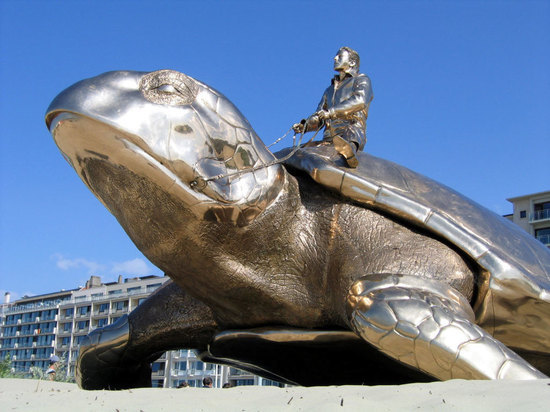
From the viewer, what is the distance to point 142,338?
5.37m

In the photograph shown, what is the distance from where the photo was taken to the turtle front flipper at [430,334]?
11.0 feet

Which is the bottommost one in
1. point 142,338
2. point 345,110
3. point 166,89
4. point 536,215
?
point 142,338

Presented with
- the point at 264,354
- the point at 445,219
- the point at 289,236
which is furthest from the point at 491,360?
the point at 264,354

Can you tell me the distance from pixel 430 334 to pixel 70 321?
88191 mm

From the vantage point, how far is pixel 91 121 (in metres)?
3.59

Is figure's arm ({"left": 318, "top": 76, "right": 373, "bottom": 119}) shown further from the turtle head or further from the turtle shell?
the turtle head

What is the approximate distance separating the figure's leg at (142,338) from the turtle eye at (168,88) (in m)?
1.96

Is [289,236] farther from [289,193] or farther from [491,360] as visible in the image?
[491,360]

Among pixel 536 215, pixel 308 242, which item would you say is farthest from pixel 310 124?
pixel 536 215

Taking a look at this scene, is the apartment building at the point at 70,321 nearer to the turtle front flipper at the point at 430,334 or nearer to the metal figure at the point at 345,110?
the metal figure at the point at 345,110

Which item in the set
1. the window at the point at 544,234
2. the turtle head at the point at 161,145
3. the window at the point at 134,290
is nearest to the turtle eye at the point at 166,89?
the turtle head at the point at 161,145

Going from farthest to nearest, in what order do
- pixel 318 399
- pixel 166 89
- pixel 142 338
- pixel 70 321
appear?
pixel 70 321, pixel 142 338, pixel 166 89, pixel 318 399

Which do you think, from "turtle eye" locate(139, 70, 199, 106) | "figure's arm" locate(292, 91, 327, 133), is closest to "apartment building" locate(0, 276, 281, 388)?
"figure's arm" locate(292, 91, 327, 133)

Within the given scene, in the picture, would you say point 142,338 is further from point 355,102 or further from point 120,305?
point 120,305
